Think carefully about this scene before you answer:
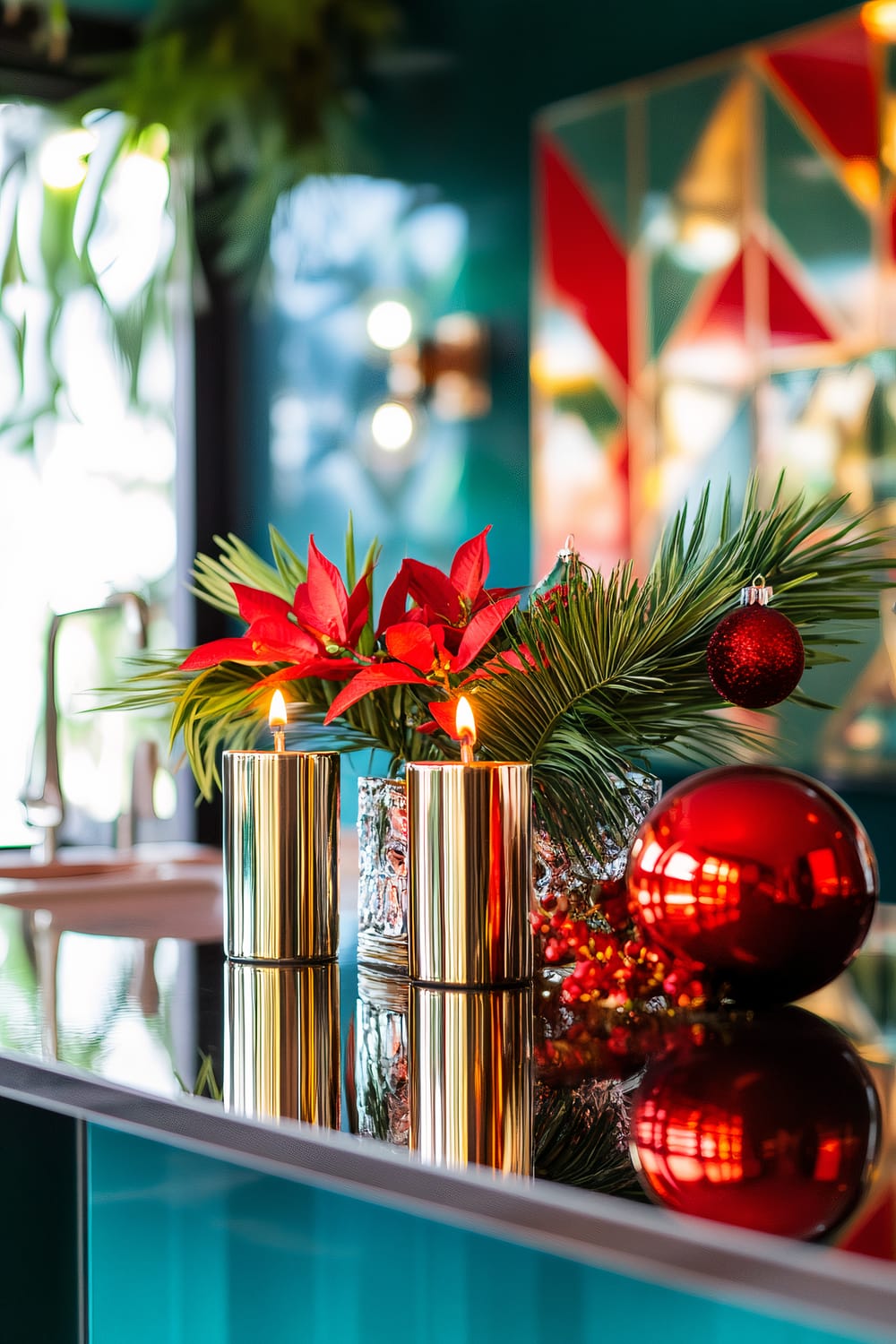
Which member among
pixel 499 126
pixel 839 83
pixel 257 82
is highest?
pixel 257 82

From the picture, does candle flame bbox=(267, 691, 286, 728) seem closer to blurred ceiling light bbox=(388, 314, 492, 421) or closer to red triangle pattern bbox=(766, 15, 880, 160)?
red triangle pattern bbox=(766, 15, 880, 160)

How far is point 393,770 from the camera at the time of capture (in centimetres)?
95

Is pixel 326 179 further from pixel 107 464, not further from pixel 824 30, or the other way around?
pixel 824 30

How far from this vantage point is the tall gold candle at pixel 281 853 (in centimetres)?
83

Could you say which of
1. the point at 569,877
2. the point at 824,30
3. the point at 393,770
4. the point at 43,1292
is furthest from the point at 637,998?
the point at 824,30

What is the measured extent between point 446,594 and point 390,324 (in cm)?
284

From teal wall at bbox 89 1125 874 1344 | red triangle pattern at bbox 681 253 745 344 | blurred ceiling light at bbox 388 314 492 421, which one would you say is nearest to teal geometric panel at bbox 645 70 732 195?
red triangle pattern at bbox 681 253 745 344

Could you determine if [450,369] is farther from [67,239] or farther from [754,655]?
[754,655]

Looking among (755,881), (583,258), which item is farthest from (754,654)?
(583,258)

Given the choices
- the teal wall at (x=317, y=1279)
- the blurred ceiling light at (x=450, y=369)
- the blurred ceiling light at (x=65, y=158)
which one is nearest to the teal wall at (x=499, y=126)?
the blurred ceiling light at (x=450, y=369)

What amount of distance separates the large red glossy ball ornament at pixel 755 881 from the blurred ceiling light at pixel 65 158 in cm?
331

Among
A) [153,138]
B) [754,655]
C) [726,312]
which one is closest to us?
[754,655]

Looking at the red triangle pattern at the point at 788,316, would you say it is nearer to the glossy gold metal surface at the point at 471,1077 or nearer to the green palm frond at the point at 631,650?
the green palm frond at the point at 631,650

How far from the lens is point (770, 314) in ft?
8.83
